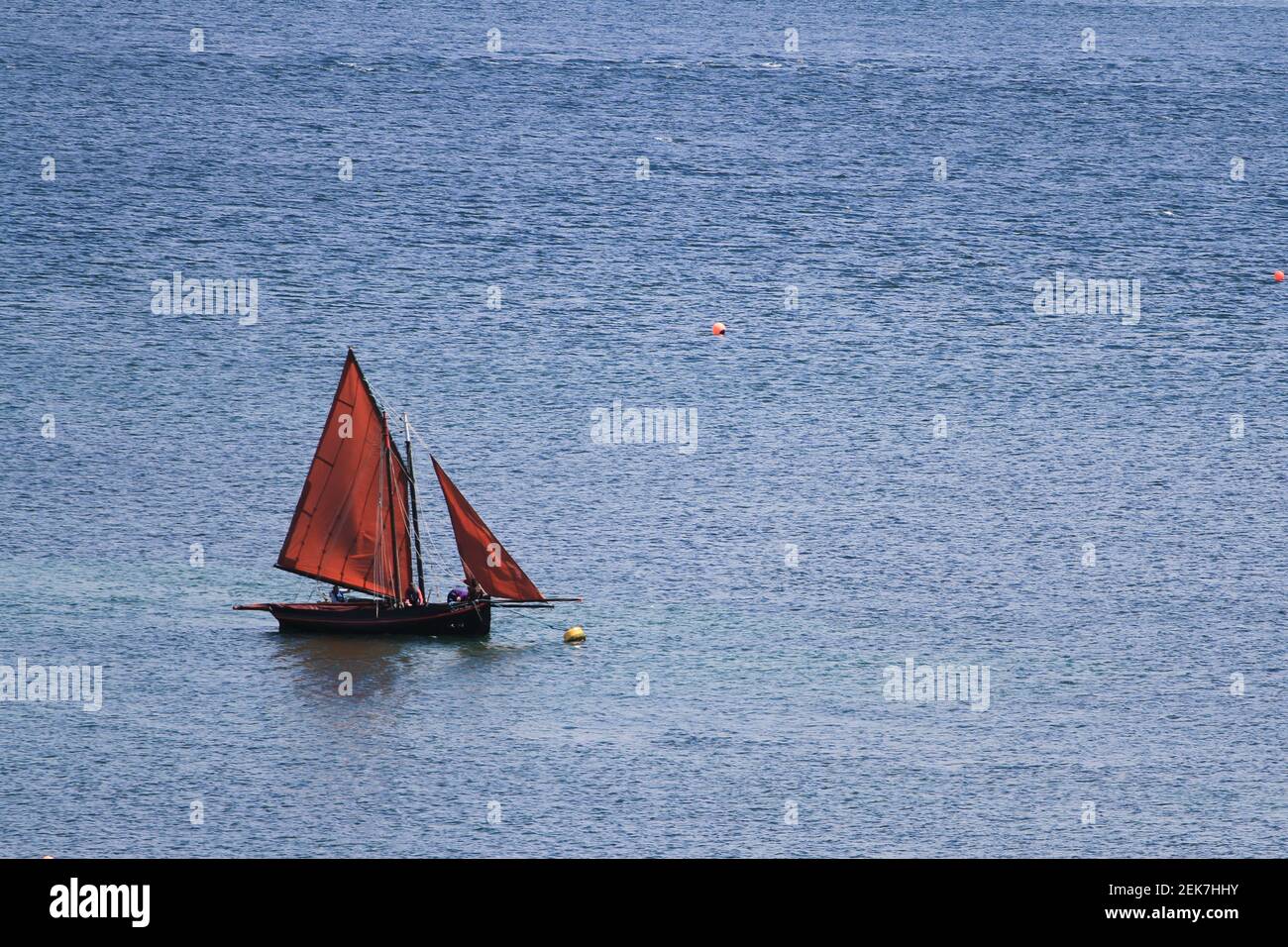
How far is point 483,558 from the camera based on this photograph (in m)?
76.8

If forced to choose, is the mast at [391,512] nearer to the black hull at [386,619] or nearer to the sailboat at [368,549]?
the sailboat at [368,549]

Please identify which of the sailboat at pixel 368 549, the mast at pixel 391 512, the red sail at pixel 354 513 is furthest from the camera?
the red sail at pixel 354 513

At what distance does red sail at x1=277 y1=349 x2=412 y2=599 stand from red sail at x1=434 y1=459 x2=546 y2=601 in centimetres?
250

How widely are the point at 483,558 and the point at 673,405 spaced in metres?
37.3

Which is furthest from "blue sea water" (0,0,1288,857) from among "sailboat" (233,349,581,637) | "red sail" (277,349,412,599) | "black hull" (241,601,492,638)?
"red sail" (277,349,412,599)

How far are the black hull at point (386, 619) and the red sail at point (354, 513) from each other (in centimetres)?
110

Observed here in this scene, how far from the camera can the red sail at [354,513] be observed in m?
77.8

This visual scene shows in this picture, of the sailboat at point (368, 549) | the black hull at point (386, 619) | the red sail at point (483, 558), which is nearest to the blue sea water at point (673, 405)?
the black hull at point (386, 619)

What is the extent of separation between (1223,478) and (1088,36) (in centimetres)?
8022

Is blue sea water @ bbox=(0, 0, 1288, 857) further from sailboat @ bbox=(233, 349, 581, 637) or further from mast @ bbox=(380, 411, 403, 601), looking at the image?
mast @ bbox=(380, 411, 403, 601)

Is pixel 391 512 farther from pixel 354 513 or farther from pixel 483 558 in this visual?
pixel 483 558

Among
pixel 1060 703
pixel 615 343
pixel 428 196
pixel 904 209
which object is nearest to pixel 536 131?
pixel 428 196

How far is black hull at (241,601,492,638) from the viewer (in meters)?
76.7

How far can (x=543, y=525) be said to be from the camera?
92.4 metres
